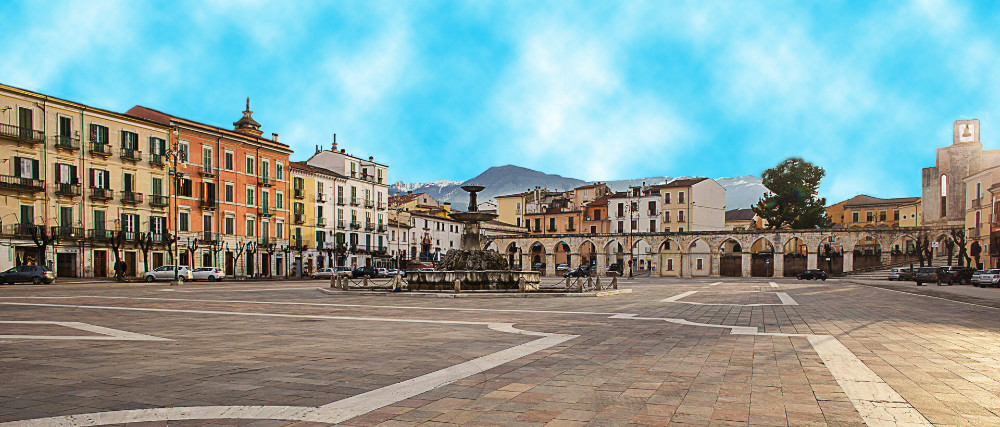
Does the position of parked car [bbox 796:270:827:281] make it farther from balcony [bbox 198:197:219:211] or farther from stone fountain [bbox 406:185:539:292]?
balcony [bbox 198:197:219:211]

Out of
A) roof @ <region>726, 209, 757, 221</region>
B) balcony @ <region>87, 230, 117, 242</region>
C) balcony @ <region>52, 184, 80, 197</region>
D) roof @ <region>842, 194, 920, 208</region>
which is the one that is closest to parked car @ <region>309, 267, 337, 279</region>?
balcony @ <region>87, 230, 117, 242</region>

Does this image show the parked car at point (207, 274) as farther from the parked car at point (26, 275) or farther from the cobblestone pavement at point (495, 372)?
the cobblestone pavement at point (495, 372)

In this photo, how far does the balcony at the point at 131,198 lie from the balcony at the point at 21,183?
5.28 m

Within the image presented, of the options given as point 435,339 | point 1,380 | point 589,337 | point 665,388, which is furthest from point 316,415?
point 589,337

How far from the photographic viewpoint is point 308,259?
62844 mm

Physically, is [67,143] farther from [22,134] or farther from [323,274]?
[323,274]

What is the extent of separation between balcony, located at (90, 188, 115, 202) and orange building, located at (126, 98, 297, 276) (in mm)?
4459

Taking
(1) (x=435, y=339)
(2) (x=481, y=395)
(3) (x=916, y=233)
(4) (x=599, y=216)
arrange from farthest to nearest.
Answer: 1. (4) (x=599, y=216)
2. (3) (x=916, y=233)
3. (1) (x=435, y=339)
4. (2) (x=481, y=395)

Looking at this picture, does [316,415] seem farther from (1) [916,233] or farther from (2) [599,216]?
(2) [599,216]

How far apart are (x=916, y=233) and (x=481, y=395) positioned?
6405 cm

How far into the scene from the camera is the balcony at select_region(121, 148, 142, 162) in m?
45.0

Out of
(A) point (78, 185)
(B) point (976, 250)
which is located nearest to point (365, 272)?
(A) point (78, 185)

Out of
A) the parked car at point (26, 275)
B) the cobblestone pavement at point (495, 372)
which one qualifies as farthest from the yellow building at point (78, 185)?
the cobblestone pavement at point (495, 372)

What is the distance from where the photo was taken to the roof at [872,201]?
89.4 metres
